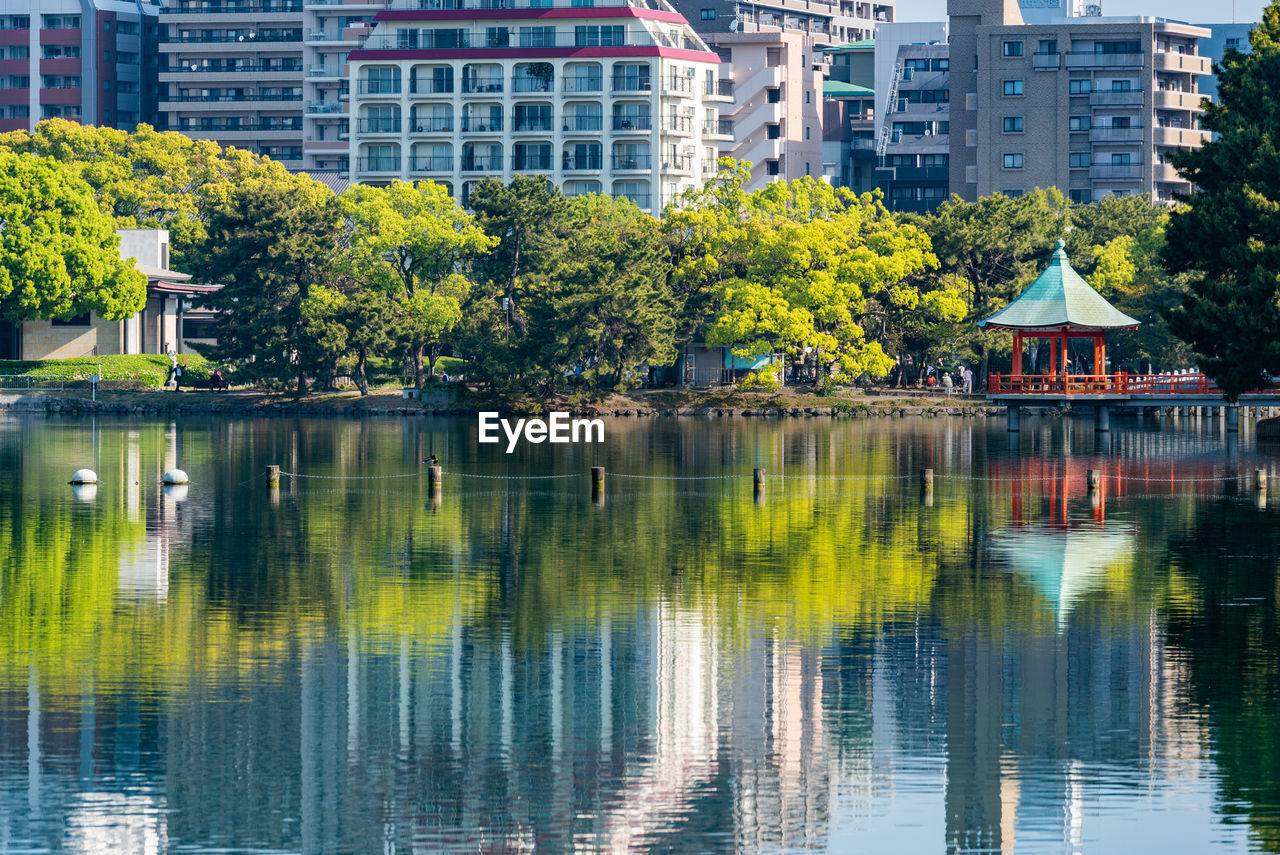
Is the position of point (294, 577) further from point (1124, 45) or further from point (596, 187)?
point (1124, 45)

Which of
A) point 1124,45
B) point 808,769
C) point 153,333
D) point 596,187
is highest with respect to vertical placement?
point 1124,45

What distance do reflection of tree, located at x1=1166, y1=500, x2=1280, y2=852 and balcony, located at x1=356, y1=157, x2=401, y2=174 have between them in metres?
120

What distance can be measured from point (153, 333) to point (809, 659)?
357ft

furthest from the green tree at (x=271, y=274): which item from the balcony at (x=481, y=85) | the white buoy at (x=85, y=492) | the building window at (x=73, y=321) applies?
the white buoy at (x=85, y=492)

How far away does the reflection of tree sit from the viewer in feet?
78.3

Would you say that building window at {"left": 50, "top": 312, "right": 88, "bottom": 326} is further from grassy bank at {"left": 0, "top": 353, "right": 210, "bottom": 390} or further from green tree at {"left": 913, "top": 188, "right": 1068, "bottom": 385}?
green tree at {"left": 913, "top": 188, "right": 1068, "bottom": 385}

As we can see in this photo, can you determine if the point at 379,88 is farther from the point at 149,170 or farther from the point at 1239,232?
the point at 1239,232

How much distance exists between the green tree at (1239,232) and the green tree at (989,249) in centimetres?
4956

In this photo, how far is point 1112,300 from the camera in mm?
125125

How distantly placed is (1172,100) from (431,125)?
6730 centimetres

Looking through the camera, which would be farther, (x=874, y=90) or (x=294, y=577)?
(x=874, y=90)

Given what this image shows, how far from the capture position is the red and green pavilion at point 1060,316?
100812 mm

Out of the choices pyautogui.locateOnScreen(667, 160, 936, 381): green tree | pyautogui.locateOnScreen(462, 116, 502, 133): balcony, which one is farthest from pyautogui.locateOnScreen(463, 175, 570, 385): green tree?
pyautogui.locateOnScreen(462, 116, 502, 133): balcony

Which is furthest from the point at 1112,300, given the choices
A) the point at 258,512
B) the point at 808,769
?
the point at 808,769
